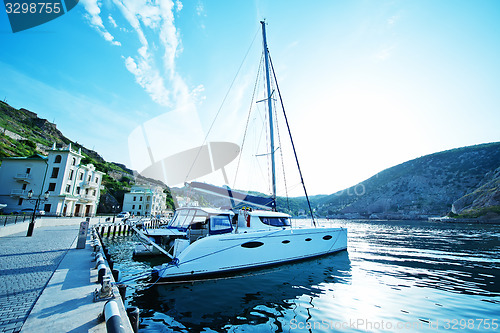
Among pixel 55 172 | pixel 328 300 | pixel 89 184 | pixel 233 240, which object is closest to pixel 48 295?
pixel 233 240

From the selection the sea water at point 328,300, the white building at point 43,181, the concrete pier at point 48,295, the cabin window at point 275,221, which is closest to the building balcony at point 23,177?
the white building at point 43,181

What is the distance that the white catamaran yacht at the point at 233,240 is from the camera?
27.0ft

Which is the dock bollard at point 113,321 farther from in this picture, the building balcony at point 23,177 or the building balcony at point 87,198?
the building balcony at point 23,177

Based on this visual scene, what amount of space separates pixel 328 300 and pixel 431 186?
413ft

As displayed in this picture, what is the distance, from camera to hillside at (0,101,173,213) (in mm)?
50422

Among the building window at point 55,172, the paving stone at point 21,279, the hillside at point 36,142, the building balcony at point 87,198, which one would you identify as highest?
the hillside at point 36,142

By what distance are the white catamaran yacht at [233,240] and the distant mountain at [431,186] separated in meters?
84.5

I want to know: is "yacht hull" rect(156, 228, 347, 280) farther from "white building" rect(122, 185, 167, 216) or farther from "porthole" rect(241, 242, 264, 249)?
"white building" rect(122, 185, 167, 216)

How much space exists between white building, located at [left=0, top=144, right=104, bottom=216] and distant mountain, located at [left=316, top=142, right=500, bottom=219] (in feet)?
345

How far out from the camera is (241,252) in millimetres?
9305

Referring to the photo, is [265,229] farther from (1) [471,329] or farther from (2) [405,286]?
(1) [471,329]

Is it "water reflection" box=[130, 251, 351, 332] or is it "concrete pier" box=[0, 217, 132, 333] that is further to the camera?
"water reflection" box=[130, 251, 351, 332]

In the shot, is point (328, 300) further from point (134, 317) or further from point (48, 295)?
point (48, 295)

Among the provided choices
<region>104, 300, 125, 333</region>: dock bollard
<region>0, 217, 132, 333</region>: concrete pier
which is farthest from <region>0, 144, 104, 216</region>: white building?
<region>104, 300, 125, 333</region>: dock bollard
